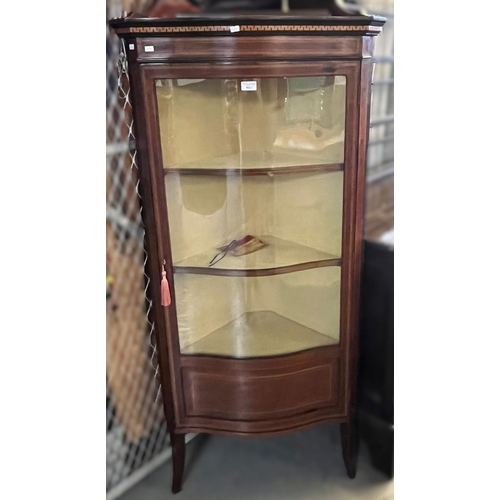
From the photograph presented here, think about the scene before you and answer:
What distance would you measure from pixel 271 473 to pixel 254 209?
722 millimetres

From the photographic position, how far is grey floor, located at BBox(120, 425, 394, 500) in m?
1.33

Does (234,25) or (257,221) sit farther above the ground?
(234,25)

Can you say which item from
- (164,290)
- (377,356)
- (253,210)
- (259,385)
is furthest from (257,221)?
(377,356)

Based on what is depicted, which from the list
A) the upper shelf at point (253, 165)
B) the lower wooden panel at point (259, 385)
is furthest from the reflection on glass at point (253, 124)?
the lower wooden panel at point (259, 385)

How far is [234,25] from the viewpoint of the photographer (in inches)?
39.2

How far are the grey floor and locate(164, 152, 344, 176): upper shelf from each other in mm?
744

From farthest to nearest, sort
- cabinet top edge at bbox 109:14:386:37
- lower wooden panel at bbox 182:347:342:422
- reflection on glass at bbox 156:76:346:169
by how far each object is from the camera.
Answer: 1. lower wooden panel at bbox 182:347:342:422
2. reflection on glass at bbox 156:76:346:169
3. cabinet top edge at bbox 109:14:386:37

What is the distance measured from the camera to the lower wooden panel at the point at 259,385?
4.01 feet

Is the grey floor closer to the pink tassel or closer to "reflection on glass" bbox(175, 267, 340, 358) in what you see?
"reflection on glass" bbox(175, 267, 340, 358)

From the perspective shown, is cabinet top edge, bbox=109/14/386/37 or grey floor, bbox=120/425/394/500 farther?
grey floor, bbox=120/425/394/500

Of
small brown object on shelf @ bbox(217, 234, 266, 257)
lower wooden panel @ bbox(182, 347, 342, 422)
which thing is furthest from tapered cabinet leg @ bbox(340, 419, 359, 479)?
small brown object on shelf @ bbox(217, 234, 266, 257)

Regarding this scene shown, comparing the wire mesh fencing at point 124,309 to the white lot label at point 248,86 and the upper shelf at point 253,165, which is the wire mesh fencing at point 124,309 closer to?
the upper shelf at point 253,165

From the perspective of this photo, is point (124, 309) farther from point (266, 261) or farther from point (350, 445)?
point (350, 445)
